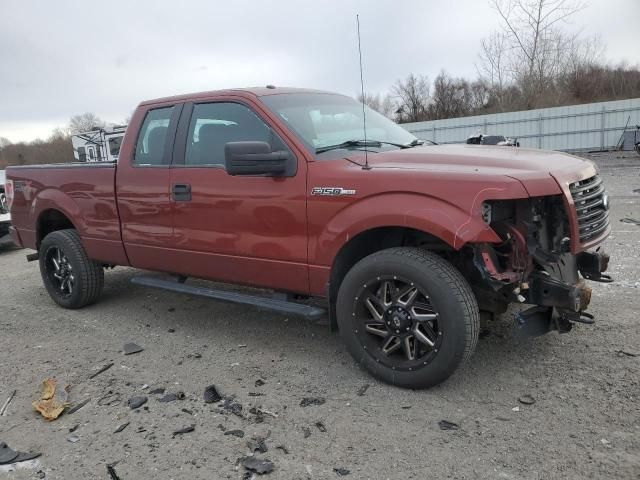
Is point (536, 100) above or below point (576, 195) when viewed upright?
above

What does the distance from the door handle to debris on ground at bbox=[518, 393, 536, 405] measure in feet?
9.11

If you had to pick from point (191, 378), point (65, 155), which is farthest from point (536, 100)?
point (191, 378)

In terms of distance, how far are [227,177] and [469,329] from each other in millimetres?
2041

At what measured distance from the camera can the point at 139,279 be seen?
496cm

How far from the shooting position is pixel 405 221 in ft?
10.6

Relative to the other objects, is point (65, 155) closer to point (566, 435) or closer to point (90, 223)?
point (90, 223)

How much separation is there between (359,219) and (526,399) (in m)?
1.48

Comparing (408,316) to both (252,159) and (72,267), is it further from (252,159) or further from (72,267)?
(72,267)

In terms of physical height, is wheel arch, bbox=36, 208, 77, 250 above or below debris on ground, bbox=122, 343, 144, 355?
above

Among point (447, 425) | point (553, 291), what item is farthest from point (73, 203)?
point (553, 291)

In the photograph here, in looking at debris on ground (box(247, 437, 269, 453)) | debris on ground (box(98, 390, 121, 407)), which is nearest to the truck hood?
debris on ground (box(247, 437, 269, 453))

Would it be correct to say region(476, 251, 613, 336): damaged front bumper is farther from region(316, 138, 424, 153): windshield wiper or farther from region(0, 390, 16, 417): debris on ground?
region(0, 390, 16, 417): debris on ground

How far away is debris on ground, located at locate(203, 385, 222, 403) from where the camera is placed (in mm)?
3450

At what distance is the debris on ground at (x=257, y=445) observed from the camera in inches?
113
